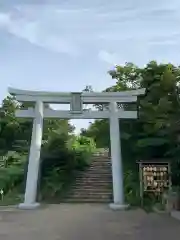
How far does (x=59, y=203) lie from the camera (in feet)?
50.4

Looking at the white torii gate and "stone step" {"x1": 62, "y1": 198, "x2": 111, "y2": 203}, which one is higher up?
the white torii gate

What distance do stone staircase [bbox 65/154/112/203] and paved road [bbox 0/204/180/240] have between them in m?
2.15

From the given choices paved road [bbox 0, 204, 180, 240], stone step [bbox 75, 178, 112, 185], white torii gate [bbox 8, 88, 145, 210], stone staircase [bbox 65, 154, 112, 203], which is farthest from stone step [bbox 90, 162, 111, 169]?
paved road [bbox 0, 204, 180, 240]

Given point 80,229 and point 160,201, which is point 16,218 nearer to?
point 80,229

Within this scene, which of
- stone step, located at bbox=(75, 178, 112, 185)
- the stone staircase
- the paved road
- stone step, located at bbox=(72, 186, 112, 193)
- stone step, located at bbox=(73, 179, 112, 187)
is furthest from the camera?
stone step, located at bbox=(75, 178, 112, 185)

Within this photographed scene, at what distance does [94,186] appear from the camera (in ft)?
56.2

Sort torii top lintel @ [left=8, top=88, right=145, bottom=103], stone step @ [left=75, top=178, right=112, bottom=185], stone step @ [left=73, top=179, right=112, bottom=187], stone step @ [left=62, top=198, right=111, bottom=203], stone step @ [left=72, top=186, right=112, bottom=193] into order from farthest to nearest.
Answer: stone step @ [left=75, top=178, right=112, bottom=185]
stone step @ [left=73, top=179, right=112, bottom=187]
stone step @ [left=72, top=186, right=112, bottom=193]
torii top lintel @ [left=8, top=88, right=145, bottom=103]
stone step @ [left=62, top=198, right=111, bottom=203]

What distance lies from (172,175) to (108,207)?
263 centimetres

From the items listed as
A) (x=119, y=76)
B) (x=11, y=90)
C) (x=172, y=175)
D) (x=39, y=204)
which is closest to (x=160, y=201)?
(x=172, y=175)

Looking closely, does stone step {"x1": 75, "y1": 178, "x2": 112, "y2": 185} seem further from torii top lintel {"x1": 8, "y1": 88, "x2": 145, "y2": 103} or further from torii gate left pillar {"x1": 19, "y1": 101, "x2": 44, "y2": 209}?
torii top lintel {"x1": 8, "y1": 88, "x2": 145, "y2": 103}

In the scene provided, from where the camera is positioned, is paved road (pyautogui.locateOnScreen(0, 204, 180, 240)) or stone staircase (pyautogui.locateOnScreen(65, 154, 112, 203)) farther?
stone staircase (pyautogui.locateOnScreen(65, 154, 112, 203))

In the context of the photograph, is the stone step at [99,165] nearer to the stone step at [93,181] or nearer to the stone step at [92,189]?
the stone step at [93,181]

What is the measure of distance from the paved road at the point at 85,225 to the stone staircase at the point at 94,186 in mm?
2147

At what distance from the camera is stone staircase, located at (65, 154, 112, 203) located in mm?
15969
